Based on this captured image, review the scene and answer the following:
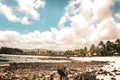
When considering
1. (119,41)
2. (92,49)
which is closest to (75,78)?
(119,41)

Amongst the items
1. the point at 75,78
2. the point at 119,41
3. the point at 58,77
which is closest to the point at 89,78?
the point at 75,78

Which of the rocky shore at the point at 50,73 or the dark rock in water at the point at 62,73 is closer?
the dark rock in water at the point at 62,73

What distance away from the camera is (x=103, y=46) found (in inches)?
6663

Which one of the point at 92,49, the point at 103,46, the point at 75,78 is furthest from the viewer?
the point at 92,49

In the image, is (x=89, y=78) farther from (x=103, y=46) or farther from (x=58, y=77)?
(x=103, y=46)

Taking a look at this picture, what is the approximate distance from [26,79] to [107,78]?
13620mm

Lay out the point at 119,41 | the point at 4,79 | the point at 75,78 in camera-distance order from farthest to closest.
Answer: the point at 119,41
the point at 4,79
the point at 75,78

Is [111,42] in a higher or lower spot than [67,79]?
higher

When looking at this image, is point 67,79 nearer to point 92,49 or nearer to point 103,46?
point 103,46

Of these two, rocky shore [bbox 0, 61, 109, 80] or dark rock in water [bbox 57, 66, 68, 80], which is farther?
rocky shore [bbox 0, 61, 109, 80]

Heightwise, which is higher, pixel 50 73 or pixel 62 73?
pixel 62 73

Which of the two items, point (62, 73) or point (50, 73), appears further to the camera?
point (50, 73)

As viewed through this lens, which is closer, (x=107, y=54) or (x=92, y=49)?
(x=107, y=54)

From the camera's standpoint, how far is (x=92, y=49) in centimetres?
19762
